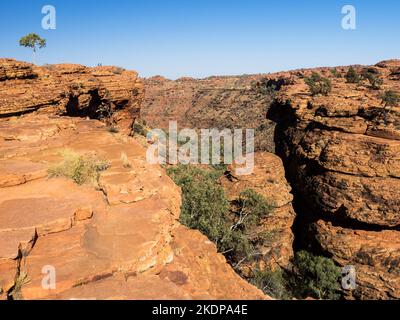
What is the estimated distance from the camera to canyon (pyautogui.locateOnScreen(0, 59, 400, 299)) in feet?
16.5

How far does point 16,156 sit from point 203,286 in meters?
5.67

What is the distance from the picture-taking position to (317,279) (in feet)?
55.3

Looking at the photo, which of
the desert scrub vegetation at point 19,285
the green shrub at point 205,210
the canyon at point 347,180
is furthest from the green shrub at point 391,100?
the desert scrub vegetation at point 19,285

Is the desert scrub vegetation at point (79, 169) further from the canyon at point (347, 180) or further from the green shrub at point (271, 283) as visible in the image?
the canyon at point (347, 180)

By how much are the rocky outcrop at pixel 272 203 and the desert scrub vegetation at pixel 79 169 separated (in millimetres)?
13389

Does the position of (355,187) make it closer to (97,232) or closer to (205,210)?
(205,210)

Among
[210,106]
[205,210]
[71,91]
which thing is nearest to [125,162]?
[205,210]

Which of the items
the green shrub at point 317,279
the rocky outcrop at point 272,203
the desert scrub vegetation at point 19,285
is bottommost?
the green shrub at point 317,279

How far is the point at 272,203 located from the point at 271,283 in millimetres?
6205

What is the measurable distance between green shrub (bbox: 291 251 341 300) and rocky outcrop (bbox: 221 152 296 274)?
167cm

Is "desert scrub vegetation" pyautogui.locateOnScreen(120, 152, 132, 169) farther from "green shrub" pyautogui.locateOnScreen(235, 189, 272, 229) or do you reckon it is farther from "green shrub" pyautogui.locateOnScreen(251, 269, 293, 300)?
"green shrub" pyautogui.locateOnScreen(235, 189, 272, 229)

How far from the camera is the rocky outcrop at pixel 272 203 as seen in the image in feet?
64.2

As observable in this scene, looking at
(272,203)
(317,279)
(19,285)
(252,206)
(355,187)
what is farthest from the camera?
(272,203)

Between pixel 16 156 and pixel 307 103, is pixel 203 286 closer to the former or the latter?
pixel 16 156
